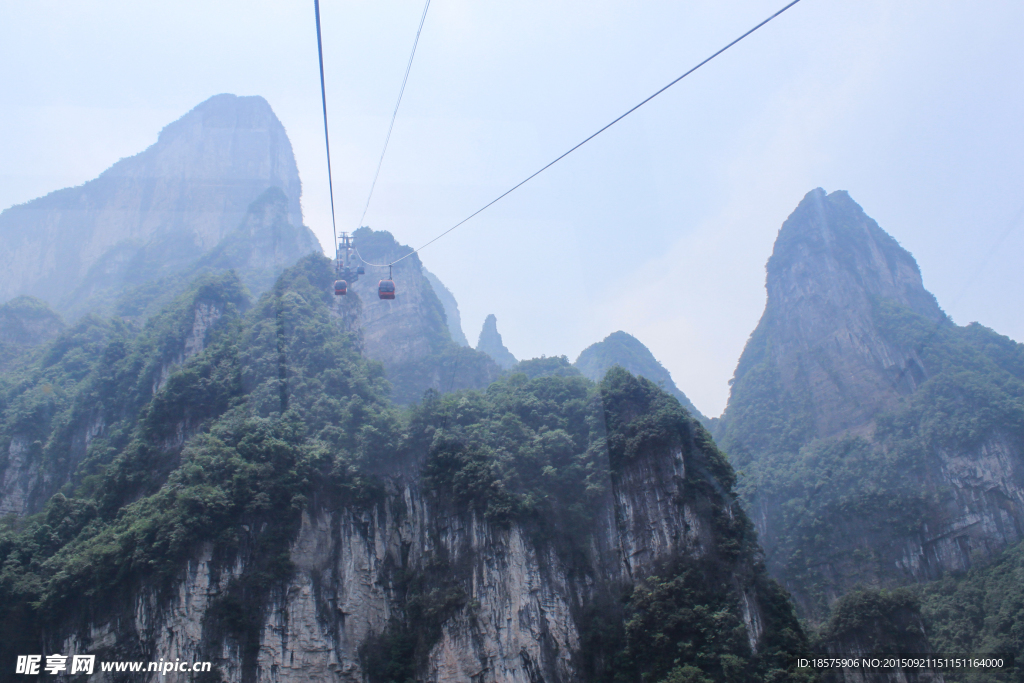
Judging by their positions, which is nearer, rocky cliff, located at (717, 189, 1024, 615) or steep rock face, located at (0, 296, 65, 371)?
rocky cliff, located at (717, 189, 1024, 615)

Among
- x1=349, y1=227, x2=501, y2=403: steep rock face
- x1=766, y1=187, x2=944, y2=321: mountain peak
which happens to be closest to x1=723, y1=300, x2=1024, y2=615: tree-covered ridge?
x1=766, y1=187, x2=944, y2=321: mountain peak

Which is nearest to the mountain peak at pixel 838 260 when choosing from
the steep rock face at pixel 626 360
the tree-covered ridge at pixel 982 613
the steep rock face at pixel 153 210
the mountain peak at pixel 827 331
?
the mountain peak at pixel 827 331

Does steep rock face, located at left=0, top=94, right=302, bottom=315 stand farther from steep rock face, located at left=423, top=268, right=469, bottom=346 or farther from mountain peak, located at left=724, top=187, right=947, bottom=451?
mountain peak, located at left=724, top=187, right=947, bottom=451

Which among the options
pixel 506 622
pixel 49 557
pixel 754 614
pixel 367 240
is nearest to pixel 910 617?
pixel 754 614

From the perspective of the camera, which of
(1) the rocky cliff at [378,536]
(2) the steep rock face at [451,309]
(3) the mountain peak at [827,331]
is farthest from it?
(2) the steep rock face at [451,309]

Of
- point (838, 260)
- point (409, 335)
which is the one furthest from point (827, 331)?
point (409, 335)

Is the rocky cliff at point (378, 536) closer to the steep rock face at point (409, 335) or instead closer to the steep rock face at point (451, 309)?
the steep rock face at point (409, 335)

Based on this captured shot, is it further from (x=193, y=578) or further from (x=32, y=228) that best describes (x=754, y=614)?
(x=32, y=228)
